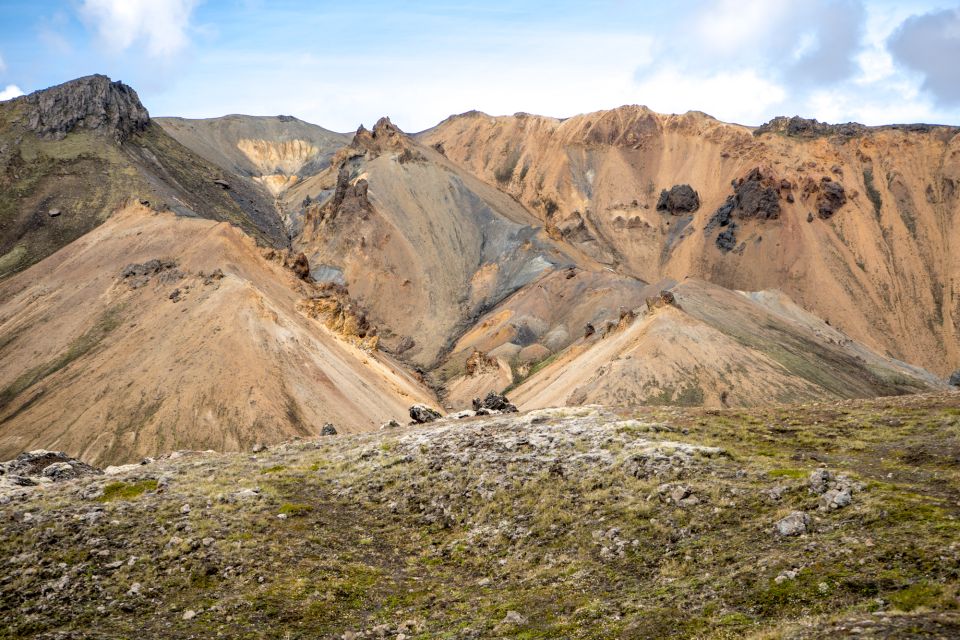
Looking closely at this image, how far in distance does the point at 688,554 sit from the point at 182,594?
1582 cm

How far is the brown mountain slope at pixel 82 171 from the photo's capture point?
142 metres

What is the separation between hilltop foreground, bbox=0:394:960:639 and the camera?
65.2 feet

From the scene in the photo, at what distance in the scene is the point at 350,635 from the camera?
72.2ft

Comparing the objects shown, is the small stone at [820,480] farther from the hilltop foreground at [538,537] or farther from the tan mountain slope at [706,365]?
the tan mountain slope at [706,365]

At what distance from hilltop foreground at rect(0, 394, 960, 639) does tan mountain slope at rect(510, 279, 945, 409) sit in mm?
57604

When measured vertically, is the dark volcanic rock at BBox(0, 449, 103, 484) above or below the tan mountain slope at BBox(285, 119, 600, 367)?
below

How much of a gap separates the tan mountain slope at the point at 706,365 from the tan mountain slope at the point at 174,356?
22935mm

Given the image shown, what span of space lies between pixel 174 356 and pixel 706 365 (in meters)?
62.8

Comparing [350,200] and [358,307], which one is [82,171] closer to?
[350,200]

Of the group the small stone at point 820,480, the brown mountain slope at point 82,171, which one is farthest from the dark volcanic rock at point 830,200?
the small stone at point 820,480

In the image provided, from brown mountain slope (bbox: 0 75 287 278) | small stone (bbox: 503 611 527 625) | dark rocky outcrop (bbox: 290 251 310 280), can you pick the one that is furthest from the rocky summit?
dark rocky outcrop (bbox: 290 251 310 280)

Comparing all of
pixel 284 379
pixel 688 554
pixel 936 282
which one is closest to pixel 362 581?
pixel 688 554


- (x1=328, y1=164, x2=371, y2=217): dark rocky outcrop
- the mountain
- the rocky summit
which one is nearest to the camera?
the rocky summit

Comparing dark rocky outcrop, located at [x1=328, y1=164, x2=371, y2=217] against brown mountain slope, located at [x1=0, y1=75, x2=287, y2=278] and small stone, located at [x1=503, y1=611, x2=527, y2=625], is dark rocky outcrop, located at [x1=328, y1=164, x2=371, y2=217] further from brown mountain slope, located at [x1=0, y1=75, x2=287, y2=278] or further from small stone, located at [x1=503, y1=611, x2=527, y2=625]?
small stone, located at [x1=503, y1=611, x2=527, y2=625]
